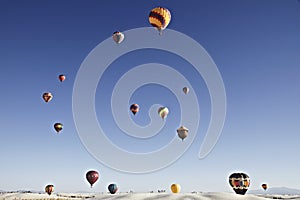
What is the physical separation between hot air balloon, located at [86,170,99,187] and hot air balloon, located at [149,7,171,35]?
19.7m

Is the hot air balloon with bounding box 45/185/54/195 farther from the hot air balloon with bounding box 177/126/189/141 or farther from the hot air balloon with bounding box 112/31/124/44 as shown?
the hot air balloon with bounding box 112/31/124/44

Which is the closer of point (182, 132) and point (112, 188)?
point (112, 188)

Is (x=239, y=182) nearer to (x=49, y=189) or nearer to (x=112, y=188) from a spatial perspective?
(x=112, y=188)

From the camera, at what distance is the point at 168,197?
2167 centimetres

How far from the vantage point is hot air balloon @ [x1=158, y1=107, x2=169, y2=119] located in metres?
49.3

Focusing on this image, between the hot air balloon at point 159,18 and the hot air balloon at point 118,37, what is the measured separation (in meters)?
6.12

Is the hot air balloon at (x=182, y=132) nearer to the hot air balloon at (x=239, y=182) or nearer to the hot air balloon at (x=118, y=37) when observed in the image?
the hot air balloon at (x=239, y=182)

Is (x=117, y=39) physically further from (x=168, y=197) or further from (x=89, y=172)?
(x=168, y=197)

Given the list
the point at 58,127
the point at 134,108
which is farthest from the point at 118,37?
the point at 58,127

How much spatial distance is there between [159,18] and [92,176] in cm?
2110

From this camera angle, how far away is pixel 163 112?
163 feet

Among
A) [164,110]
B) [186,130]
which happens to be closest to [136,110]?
[164,110]

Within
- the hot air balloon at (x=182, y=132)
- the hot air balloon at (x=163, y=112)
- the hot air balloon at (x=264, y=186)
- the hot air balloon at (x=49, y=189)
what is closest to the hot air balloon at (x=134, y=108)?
the hot air balloon at (x=163, y=112)

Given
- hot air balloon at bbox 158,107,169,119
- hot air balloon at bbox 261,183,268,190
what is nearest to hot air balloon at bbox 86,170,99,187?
hot air balloon at bbox 158,107,169,119
